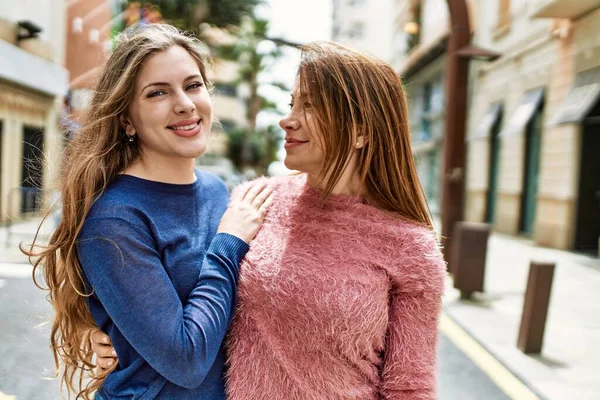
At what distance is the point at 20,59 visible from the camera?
211 cm

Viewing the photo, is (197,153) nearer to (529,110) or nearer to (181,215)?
(181,215)

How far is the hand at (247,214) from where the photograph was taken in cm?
138

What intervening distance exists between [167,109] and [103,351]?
2.05ft

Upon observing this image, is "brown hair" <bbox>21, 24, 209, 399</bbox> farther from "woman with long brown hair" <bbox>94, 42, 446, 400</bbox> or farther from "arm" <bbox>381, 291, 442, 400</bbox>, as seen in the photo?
"arm" <bbox>381, 291, 442, 400</bbox>

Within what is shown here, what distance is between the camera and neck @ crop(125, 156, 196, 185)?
1356mm

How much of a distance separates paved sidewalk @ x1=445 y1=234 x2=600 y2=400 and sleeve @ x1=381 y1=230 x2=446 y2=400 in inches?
54.0

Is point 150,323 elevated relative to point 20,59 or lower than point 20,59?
lower

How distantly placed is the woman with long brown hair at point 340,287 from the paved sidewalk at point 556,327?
1423 millimetres

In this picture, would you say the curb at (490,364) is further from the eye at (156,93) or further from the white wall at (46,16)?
the white wall at (46,16)

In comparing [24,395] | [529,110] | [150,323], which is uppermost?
[529,110]

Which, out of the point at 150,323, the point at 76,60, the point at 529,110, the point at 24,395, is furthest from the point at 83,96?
the point at 529,110

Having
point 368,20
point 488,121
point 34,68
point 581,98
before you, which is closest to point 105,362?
point 34,68

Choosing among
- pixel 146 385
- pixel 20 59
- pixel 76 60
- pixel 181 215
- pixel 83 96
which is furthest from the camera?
pixel 76 60

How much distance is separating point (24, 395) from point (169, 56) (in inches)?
62.6
